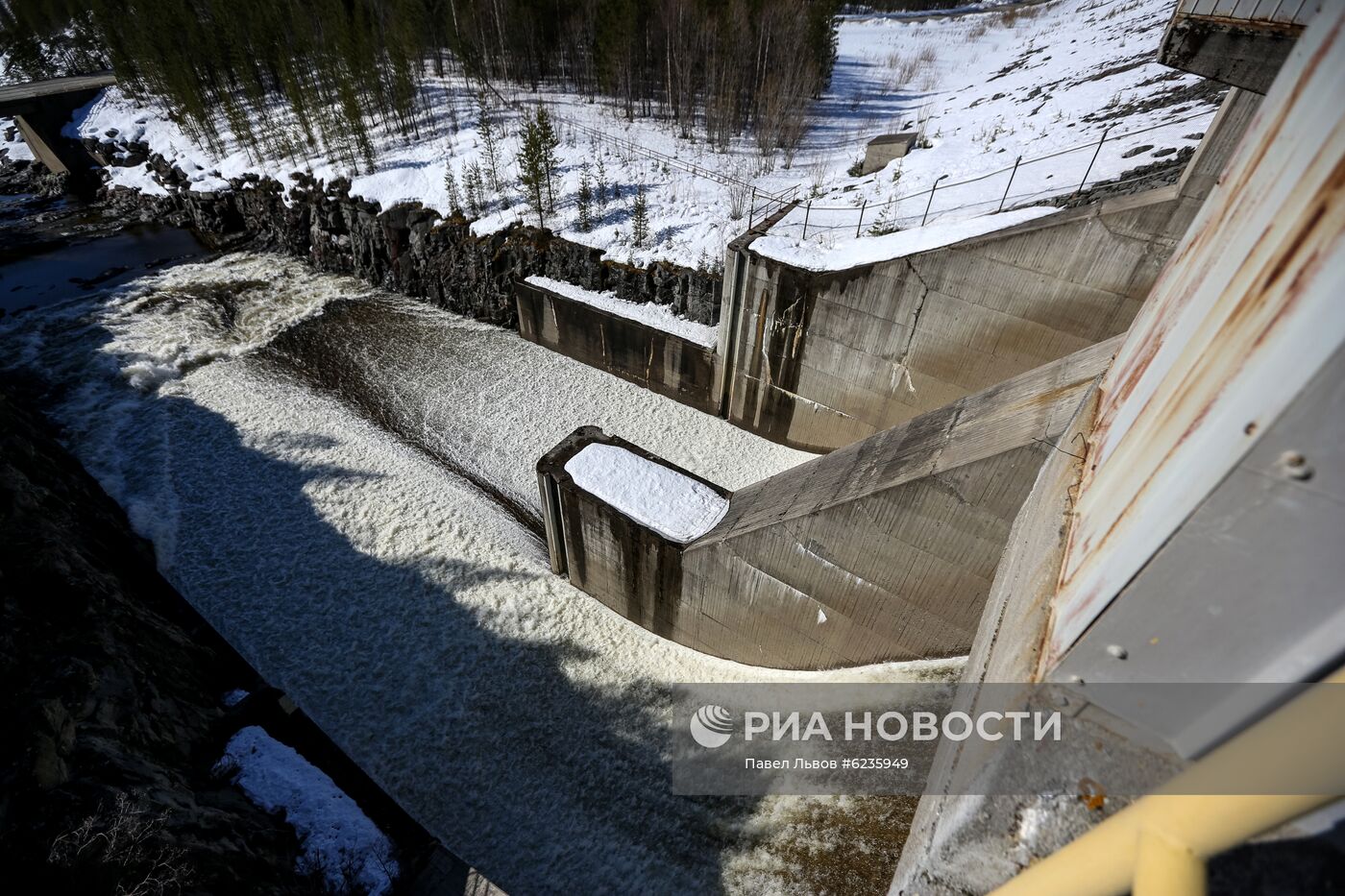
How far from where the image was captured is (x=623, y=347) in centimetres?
1494

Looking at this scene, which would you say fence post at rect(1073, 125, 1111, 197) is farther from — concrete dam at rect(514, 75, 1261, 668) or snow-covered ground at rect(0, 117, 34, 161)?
snow-covered ground at rect(0, 117, 34, 161)

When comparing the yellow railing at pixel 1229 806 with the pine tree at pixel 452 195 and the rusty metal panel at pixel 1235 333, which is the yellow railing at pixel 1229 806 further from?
the pine tree at pixel 452 195

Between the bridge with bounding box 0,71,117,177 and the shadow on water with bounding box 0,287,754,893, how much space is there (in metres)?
25.3

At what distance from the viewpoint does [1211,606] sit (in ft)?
4.36

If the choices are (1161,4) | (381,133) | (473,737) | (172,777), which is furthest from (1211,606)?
(1161,4)

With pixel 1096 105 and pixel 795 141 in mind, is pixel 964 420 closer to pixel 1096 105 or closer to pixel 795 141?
pixel 1096 105

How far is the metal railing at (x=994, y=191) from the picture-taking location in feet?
35.4

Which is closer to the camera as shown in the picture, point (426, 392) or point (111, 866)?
point (111, 866)

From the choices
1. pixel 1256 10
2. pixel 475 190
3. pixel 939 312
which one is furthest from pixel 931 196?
pixel 475 190

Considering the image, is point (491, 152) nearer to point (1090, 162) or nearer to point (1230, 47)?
point (1090, 162)

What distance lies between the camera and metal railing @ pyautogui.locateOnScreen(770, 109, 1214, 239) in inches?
425

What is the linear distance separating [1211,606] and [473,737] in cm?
968

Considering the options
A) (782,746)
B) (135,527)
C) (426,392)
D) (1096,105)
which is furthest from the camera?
(426,392)

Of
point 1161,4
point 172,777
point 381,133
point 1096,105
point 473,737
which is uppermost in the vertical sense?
point 1161,4
